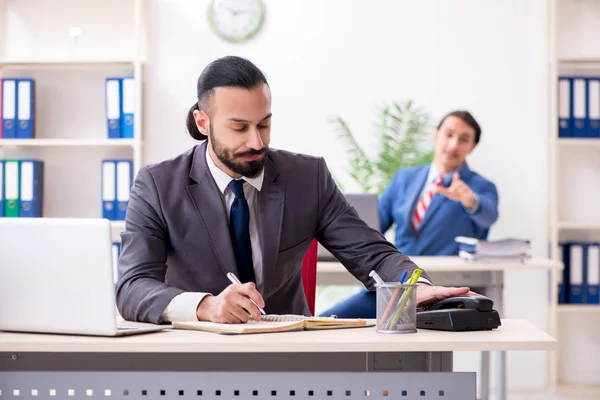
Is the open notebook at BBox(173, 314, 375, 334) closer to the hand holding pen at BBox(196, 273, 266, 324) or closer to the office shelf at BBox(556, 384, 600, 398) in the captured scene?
the hand holding pen at BBox(196, 273, 266, 324)

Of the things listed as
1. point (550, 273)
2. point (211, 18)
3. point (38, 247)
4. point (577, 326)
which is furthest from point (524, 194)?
point (38, 247)

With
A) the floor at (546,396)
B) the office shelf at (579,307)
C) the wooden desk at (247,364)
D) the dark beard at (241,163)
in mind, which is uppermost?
the dark beard at (241,163)

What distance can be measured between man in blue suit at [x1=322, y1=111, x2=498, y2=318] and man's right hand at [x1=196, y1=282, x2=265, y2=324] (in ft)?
9.22

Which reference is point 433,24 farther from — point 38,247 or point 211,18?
point 38,247

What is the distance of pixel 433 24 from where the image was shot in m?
5.02

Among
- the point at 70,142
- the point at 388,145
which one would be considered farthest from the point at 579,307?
the point at 70,142

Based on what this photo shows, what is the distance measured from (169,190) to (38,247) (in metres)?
0.56

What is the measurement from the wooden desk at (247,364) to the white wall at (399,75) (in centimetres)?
327

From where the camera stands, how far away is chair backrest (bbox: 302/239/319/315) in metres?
2.50

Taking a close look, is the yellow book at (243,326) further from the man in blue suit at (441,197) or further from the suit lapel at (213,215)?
the man in blue suit at (441,197)

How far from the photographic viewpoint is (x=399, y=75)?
16.5 ft

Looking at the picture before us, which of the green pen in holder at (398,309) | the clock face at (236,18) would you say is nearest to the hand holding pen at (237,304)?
the green pen in holder at (398,309)

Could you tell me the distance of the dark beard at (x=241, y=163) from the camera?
7.00ft

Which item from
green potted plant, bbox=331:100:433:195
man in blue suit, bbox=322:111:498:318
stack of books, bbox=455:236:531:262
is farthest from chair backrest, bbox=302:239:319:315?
green potted plant, bbox=331:100:433:195
